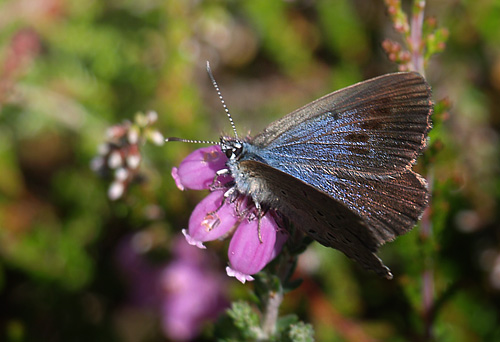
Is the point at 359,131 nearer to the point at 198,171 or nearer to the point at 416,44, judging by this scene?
the point at 198,171

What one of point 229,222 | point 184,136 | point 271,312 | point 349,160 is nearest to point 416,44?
point 349,160

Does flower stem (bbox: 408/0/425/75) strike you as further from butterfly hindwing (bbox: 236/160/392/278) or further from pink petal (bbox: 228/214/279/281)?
pink petal (bbox: 228/214/279/281)

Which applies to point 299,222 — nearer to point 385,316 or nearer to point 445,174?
point 445,174

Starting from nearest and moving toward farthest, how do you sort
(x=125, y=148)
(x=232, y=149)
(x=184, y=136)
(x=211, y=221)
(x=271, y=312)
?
(x=211, y=221) < (x=232, y=149) < (x=271, y=312) < (x=125, y=148) < (x=184, y=136)

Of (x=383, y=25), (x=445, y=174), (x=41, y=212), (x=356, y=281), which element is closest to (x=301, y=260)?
(x=356, y=281)

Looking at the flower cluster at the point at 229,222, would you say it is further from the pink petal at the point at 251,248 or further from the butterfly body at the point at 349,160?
the butterfly body at the point at 349,160

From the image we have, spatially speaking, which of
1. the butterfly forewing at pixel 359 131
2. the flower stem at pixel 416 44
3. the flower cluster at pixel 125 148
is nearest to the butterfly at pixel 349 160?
the butterfly forewing at pixel 359 131
